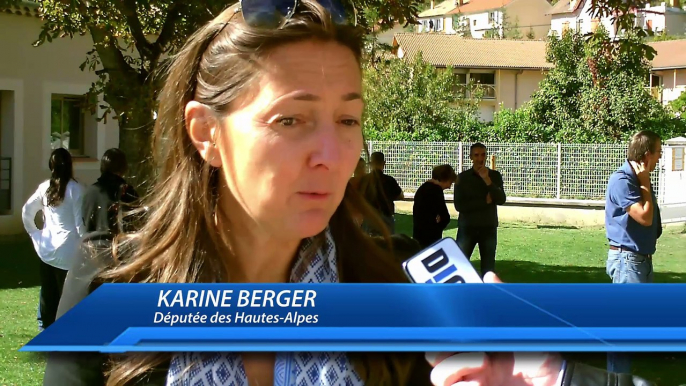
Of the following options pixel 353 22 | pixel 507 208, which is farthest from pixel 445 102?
pixel 353 22

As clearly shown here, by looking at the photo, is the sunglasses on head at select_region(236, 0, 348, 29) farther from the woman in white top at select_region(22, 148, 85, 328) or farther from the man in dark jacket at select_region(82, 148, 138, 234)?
the woman in white top at select_region(22, 148, 85, 328)

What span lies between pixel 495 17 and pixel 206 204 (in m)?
99.5

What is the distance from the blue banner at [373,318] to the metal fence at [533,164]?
18.5m

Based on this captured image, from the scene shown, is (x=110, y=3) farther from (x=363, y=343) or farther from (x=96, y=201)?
(x=363, y=343)

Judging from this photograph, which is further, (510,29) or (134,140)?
(510,29)

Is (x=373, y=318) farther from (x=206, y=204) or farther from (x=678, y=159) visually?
(x=678, y=159)

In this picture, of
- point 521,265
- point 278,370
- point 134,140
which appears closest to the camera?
point 278,370

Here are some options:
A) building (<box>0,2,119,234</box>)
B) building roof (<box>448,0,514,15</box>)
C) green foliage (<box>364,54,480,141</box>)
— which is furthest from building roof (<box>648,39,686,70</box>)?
building roof (<box>448,0,514,15</box>)

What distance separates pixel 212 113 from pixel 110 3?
5361mm

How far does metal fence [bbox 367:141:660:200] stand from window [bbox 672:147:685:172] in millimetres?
686

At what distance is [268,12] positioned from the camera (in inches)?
48.9

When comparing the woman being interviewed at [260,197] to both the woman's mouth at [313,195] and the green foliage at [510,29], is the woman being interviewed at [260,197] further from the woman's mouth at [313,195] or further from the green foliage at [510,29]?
the green foliage at [510,29]

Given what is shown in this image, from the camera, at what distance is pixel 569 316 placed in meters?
1.11

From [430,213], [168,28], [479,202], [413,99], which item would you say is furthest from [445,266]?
[413,99]
